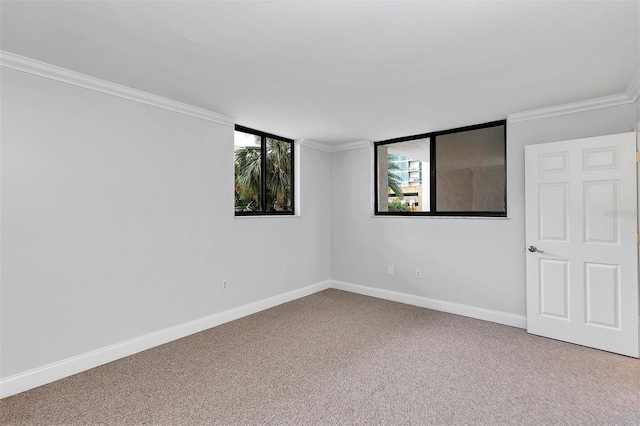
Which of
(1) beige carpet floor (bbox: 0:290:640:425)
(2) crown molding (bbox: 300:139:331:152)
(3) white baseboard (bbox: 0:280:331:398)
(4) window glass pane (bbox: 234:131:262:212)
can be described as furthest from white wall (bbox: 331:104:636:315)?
(3) white baseboard (bbox: 0:280:331:398)

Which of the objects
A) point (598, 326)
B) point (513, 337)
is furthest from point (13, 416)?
point (598, 326)

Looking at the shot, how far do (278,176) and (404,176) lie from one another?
1830 mm

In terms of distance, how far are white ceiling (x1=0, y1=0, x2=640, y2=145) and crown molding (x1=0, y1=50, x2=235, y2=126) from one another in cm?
8

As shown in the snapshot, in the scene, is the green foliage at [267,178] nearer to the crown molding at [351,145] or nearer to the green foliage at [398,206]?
the crown molding at [351,145]

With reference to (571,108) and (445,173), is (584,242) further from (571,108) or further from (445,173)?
(445,173)

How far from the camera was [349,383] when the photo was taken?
2342 mm

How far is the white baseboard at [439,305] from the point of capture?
3.53 meters

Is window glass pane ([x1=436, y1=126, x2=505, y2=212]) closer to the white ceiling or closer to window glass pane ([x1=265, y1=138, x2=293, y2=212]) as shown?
the white ceiling

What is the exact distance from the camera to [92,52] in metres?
2.15

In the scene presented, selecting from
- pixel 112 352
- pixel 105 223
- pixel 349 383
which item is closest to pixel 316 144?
pixel 105 223

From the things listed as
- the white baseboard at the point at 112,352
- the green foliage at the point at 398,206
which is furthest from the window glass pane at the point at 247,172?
the green foliage at the point at 398,206

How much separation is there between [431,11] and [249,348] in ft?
9.61

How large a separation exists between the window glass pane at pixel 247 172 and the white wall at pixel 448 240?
143 centimetres

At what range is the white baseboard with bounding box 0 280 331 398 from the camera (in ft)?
7.38
